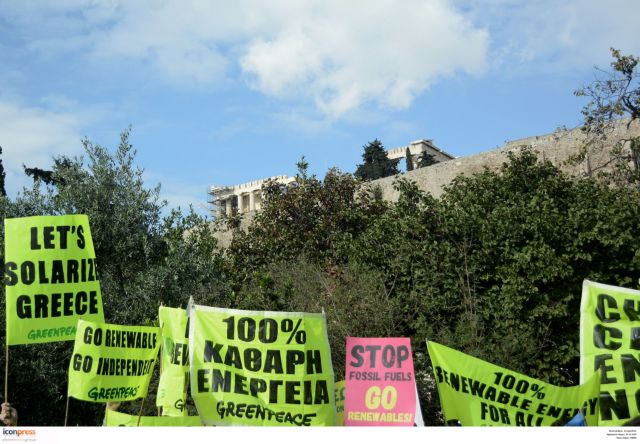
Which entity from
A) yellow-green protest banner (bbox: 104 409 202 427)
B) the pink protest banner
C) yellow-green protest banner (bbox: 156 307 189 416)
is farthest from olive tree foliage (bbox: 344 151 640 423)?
yellow-green protest banner (bbox: 104 409 202 427)

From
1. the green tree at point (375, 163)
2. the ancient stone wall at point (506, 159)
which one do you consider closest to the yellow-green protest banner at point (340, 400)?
the ancient stone wall at point (506, 159)

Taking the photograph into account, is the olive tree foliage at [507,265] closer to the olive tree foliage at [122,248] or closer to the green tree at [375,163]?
the olive tree foliage at [122,248]

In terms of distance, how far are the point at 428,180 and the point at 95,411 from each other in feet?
49.2

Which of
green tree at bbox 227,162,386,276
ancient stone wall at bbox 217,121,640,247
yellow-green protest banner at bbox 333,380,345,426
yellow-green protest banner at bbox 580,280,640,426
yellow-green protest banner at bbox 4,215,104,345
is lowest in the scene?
yellow-green protest banner at bbox 333,380,345,426

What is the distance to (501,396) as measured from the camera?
868 cm

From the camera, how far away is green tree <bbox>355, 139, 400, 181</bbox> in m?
56.3

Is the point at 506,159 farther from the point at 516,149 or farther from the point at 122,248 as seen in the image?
the point at 122,248

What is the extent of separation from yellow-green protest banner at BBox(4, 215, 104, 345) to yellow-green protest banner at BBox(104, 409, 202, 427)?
1057 millimetres

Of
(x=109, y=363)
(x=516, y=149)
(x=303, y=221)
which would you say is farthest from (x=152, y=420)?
(x=516, y=149)

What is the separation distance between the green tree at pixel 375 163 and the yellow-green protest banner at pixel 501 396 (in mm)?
47350

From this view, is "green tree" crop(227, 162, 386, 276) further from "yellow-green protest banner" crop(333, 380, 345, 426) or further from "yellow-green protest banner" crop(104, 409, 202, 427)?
"yellow-green protest banner" crop(104, 409, 202, 427)

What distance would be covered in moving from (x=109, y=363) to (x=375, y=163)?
156 ft

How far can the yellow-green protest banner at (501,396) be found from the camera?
8.51 metres

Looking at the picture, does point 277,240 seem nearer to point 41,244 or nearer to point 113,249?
point 113,249
